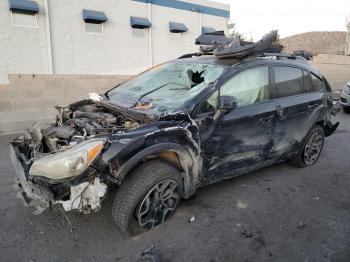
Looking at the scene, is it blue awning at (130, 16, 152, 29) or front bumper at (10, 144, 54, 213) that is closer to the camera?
front bumper at (10, 144, 54, 213)

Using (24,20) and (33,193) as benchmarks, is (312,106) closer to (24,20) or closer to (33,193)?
(33,193)

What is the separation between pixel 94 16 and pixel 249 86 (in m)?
11.0

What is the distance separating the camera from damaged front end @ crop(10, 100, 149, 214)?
2.49m

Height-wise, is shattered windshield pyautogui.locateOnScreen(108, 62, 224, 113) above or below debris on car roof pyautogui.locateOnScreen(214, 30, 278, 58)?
below

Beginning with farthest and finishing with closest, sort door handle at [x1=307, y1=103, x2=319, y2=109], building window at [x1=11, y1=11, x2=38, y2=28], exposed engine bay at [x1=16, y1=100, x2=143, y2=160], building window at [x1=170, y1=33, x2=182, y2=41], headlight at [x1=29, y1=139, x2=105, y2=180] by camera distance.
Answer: building window at [x1=170, y1=33, x2=182, y2=41]
building window at [x1=11, y1=11, x2=38, y2=28]
door handle at [x1=307, y1=103, x2=319, y2=109]
exposed engine bay at [x1=16, y1=100, x2=143, y2=160]
headlight at [x1=29, y1=139, x2=105, y2=180]

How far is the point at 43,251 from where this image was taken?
108 inches

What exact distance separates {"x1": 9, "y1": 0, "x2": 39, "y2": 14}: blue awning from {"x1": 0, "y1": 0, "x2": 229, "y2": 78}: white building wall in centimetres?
32

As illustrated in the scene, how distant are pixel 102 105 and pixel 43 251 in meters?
1.69

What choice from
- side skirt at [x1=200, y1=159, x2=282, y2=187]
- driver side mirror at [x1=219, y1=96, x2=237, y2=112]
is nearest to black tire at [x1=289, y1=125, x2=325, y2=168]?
side skirt at [x1=200, y1=159, x2=282, y2=187]

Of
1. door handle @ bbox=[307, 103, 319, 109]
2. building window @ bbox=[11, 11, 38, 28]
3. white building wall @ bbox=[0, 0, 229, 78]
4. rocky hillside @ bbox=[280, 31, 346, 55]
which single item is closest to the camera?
door handle @ bbox=[307, 103, 319, 109]

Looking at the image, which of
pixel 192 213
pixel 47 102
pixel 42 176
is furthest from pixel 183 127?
pixel 47 102

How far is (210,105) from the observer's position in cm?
329

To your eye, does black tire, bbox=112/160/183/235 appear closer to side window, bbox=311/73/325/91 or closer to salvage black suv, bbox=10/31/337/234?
salvage black suv, bbox=10/31/337/234

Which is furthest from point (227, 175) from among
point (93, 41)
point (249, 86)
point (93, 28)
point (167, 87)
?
point (93, 28)
